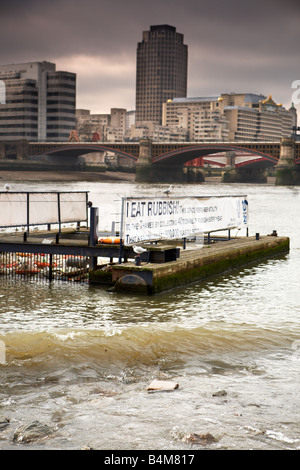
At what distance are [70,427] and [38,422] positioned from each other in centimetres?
45

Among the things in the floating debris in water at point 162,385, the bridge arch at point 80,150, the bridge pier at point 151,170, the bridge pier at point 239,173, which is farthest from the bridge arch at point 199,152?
the floating debris in water at point 162,385

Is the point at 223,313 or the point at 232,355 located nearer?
the point at 232,355

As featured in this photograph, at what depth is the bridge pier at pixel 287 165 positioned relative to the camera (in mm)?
143738

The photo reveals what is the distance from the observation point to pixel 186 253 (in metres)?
21.6

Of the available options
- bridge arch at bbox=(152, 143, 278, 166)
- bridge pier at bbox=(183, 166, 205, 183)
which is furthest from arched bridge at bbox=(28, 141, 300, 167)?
bridge pier at bbox=(183, 166, 205, 183)

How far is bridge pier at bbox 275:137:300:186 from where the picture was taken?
14374 cm

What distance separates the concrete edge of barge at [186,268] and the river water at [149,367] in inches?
15.4

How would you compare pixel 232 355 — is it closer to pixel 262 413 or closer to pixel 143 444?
pixel 262 413

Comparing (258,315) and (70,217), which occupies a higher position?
(70,217)

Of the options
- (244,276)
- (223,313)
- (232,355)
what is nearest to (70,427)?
(232,355)

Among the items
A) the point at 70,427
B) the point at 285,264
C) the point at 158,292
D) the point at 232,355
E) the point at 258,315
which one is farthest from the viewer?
the point at 285,264

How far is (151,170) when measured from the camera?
6201 inches

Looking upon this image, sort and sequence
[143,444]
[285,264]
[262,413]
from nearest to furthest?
[143,444]
[262,413]
[285,264]

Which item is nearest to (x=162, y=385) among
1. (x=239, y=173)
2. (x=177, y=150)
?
(x=177, y=150)
